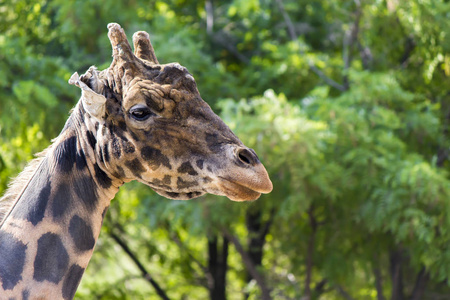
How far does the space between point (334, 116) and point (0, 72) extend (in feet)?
13.2

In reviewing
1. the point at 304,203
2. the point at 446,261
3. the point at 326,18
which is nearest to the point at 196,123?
the point at 304,203

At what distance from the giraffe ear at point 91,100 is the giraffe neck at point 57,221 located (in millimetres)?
143

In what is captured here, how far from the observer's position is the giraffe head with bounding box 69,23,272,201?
275 centimetres

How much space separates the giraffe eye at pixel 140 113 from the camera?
9.14ft

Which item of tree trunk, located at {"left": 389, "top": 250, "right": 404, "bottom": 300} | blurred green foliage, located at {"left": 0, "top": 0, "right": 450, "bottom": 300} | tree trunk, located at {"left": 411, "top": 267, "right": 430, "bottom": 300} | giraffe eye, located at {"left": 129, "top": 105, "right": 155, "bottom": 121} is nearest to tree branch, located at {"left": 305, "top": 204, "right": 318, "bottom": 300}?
blurred green foliage, located at {"left": 0, "top": 0, "right": 450, "bottom": 300}

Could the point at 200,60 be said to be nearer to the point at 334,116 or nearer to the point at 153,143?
the point at 334,116

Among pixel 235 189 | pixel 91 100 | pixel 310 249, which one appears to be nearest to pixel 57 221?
pixel 91 100

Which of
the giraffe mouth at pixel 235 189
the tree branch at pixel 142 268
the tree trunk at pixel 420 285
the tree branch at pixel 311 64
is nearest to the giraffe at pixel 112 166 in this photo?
the giraffe mouth at pixel 235 189

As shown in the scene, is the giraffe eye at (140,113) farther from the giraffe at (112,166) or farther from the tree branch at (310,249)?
the tree branch at (310,249)

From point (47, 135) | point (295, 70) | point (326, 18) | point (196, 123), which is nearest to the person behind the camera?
point (196, 123)

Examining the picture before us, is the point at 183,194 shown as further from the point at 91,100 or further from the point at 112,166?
the point at 91,100

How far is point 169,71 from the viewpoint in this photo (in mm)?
2887

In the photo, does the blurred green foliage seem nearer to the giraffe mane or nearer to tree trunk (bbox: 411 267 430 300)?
tree trunk (bbox: 411 267 430 300)

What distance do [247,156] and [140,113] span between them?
1.61 ft
